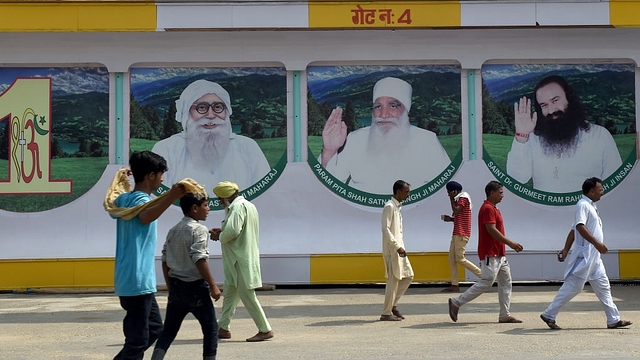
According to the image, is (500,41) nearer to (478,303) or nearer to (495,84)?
(495,84)

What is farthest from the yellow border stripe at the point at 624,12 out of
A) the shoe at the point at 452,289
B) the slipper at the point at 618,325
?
the slipper at the point at 618,325

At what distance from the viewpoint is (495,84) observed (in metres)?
14.7

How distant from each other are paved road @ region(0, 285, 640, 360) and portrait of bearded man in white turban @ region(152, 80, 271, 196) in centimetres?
187

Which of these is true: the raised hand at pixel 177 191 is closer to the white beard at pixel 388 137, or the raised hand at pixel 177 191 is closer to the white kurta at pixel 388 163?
the white kurta at pixel 388 163

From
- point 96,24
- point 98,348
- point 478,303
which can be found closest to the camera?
point 98,348

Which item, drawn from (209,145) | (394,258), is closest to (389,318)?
(394,258)

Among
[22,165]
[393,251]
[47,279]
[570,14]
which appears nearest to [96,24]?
[22,165]

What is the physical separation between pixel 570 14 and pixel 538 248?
3.57m

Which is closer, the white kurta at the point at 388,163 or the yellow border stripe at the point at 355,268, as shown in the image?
the yellow border stripe at the point at 355,268

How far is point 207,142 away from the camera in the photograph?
14562 mm

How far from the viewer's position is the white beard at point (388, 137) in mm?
14633

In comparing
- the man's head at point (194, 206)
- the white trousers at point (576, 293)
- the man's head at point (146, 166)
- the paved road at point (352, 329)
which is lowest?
the paved road at point (352, 329)

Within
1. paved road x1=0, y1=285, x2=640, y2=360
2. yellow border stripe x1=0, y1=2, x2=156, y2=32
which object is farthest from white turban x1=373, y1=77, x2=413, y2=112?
yellow border stripe x1=0, y1=2, x2=156, y2=32

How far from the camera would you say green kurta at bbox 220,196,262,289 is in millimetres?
9523
